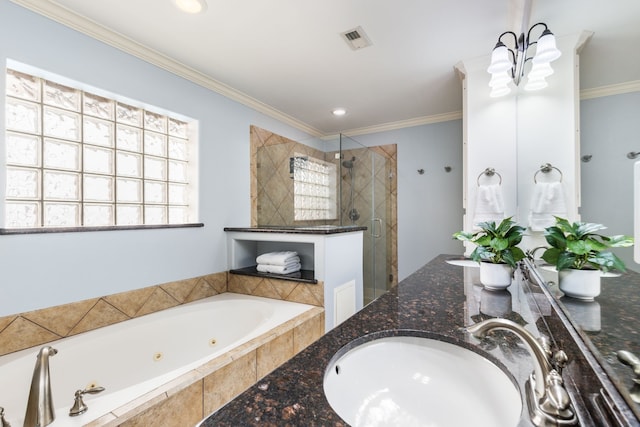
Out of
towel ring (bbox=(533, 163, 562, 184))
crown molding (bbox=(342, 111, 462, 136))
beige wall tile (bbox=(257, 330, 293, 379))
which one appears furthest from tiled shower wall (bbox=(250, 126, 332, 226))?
towel ring (bbox=(533, 163, 562, 184))

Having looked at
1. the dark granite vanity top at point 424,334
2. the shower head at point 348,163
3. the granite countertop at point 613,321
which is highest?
the shower head at point 348,163

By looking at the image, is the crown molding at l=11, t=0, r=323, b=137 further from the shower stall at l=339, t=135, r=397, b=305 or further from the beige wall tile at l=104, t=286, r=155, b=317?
the beige wall tile at l=104, t=286, r=155, b=317

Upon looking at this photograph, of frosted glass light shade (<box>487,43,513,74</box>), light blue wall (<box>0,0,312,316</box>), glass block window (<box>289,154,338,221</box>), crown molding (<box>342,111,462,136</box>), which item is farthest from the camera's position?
crown molding (<box>342,111,462,136</box>)

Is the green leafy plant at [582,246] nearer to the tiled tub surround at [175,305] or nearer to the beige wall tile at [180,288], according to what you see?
the tiled tub surround at [175,305]

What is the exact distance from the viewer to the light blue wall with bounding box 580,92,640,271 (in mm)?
593

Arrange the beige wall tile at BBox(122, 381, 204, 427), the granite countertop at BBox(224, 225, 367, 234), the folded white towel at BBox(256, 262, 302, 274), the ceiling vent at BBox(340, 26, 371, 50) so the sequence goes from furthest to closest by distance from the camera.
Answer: the folded white towel at BBox(256, 262, 302, 274), the granite countertop at BBox(224, 225, 367, 234), the ceiling vent at BBox(340, 26, 371, 50), the beige wall tile at BBox(122, 381, 204, 427)

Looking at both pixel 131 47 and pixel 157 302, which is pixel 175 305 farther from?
pixel 131 47

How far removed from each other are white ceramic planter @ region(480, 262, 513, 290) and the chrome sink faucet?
696 millimetres

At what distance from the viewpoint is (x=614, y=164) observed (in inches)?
26.5

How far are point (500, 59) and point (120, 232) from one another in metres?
2.65

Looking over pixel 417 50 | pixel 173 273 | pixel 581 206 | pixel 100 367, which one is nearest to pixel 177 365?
pixel 100 367

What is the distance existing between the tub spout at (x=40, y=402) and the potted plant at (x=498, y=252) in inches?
66.3

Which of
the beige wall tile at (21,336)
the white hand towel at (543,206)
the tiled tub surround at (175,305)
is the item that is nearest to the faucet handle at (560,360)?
the tiled tub surround at (175,305)

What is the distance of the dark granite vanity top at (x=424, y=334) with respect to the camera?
1.70ft
